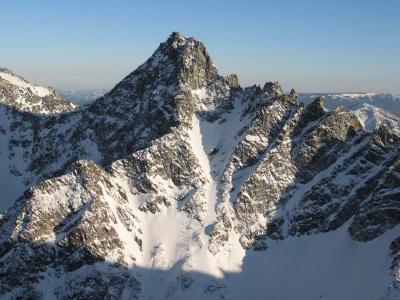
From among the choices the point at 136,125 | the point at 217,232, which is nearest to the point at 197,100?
the point at 136,125

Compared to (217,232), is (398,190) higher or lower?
higher

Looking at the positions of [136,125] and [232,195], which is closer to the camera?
[232,195]

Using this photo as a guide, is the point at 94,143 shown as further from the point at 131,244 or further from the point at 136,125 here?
the point at 131,244

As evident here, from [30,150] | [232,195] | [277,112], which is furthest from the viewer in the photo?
[30,150]

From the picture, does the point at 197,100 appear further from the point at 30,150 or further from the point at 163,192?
the point at 30,150

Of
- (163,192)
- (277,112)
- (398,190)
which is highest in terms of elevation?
(277,112)

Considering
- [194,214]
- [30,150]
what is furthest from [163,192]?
[30,150]

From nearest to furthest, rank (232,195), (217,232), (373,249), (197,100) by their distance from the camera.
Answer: (373,249)
(217,232)
(232,195)
(197,100)
